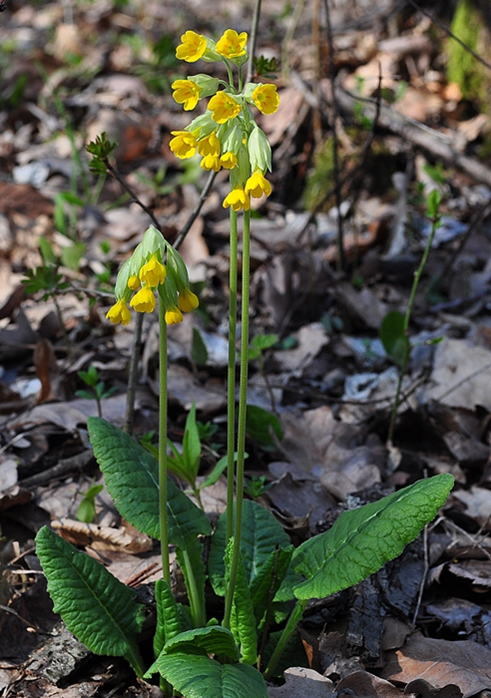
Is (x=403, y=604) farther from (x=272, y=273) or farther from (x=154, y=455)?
(x=272, y=273)

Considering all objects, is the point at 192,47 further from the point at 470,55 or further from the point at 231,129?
the point at 470,55

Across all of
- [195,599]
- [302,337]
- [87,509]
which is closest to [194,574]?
[195,599]

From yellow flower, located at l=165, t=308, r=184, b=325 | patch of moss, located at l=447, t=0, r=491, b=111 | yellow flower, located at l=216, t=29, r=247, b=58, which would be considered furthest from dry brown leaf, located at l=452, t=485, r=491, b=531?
patch of moss, located at l=447, t=0, r=491, b=111

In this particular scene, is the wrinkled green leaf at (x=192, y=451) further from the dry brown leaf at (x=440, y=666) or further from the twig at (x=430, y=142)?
the twig at (x=430, y=142)

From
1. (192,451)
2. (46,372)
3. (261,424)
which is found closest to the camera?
(192,451)

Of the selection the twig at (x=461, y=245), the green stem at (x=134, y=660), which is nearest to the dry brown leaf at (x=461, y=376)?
the twig at (x=461, y=245)
